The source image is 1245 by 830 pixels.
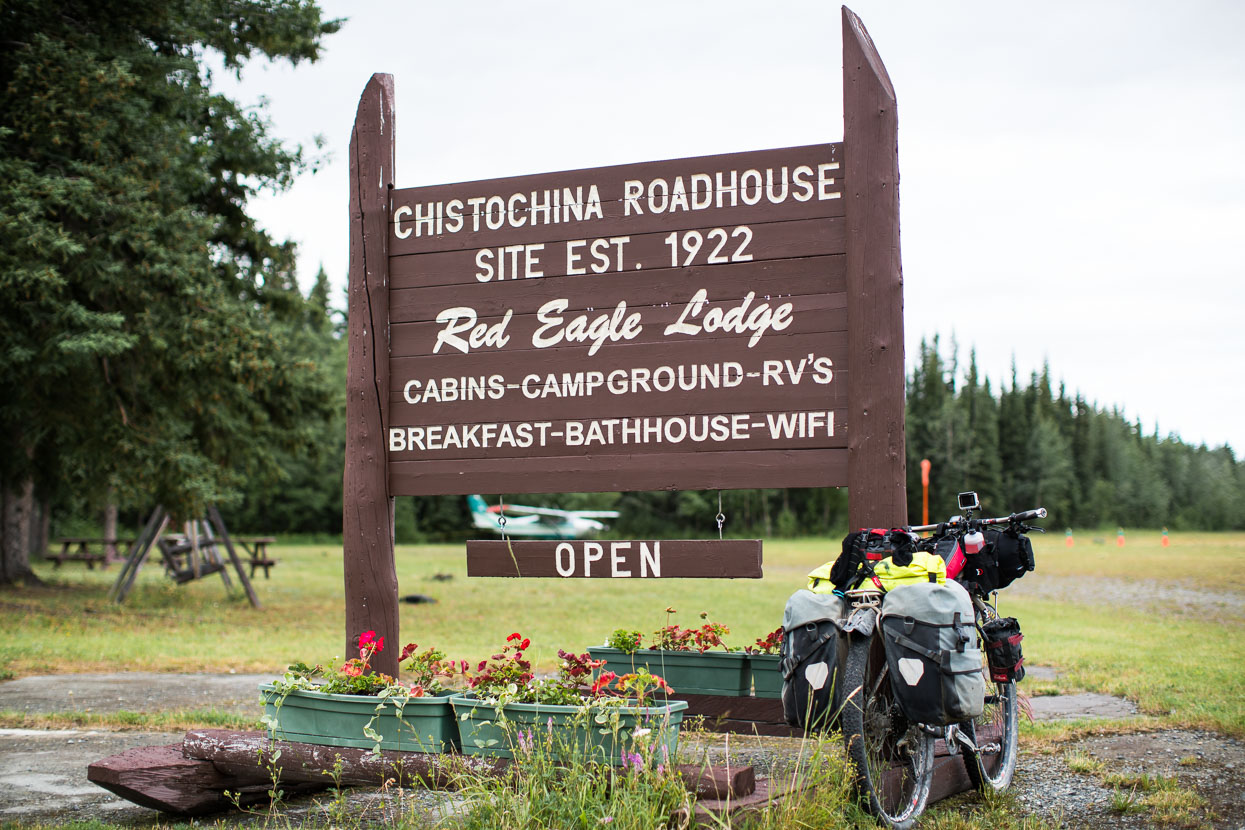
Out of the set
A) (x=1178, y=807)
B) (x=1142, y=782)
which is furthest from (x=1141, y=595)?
(x=1178, y=807)

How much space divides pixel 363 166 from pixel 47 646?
340 inches

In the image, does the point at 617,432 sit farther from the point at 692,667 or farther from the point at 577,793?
the point at 577,793

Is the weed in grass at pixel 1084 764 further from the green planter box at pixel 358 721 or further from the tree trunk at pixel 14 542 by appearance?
the tree trunk at pixel 14 542

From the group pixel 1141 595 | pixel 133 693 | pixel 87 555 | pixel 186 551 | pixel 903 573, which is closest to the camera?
pixel 903 573

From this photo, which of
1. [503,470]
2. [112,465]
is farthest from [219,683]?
[112,465]

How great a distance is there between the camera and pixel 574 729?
157 inches

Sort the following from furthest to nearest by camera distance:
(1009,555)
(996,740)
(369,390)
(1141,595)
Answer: (1141,595) < (369,390) < (996,740) < (1009,555)

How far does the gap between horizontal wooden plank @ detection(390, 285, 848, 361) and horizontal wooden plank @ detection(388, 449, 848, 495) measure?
55cm

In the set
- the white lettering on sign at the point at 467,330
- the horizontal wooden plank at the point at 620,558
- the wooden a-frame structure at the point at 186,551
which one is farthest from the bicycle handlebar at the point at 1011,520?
the wooden a-frame structure at the point at 186,551

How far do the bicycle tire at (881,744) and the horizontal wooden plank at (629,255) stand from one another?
6.64 ft

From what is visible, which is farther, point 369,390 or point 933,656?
point 369,390

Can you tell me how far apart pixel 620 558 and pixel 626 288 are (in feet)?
4.53

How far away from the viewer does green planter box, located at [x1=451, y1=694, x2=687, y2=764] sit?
3938 millimetres

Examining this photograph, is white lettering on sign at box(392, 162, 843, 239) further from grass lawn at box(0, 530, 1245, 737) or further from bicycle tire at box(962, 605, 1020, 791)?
grass lawn at box(0, 530, 1245, 737)
